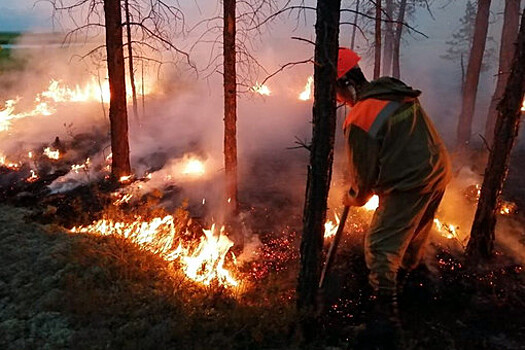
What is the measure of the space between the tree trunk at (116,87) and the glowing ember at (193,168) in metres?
1.87

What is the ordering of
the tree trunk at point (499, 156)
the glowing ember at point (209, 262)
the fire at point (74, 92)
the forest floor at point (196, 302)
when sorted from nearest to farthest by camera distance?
the forest floor at point (196, 302) → the tree trunk at point (499, 156) → the glowing ember at point (209, 262) → the fire at point (74, 92)

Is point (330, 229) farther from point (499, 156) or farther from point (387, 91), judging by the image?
point (387, 91)

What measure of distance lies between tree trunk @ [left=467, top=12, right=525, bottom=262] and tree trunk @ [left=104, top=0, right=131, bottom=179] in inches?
318

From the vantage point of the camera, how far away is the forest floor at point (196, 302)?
3.85 metres

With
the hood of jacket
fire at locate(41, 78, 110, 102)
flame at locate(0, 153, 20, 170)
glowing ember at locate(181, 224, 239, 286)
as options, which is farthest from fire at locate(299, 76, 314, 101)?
the hood of jacket

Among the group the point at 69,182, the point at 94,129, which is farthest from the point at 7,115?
the point at 69,182

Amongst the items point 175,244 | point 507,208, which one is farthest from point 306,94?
point 175,244

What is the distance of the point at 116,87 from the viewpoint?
31.5 ft

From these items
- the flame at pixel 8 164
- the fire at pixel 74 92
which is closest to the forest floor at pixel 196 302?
the flame at pixel 8 164

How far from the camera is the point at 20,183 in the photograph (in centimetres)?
1053

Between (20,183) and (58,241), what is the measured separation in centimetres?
547

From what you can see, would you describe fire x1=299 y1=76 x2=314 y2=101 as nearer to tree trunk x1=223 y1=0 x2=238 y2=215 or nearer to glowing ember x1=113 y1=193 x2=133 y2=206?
glowing ember x1=113 y1=193 x2=133 y2=206

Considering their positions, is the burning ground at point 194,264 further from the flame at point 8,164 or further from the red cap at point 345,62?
the red cap at point 345,62

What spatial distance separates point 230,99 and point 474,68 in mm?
11445
